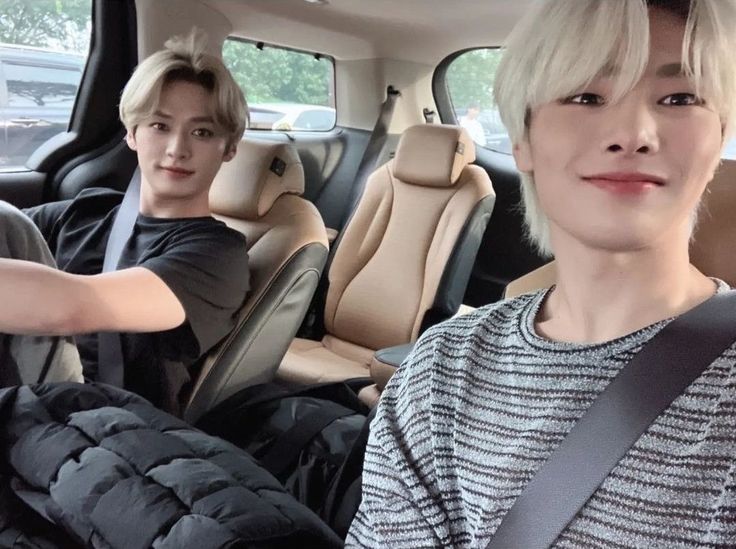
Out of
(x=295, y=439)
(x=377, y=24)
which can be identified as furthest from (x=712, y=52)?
(x=377, y=24)

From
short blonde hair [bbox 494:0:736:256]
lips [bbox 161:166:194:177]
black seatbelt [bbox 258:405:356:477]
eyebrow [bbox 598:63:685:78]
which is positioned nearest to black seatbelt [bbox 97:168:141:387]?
lips [bbox 161:166:194:177]

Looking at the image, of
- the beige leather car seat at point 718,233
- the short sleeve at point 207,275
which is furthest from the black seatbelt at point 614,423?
the short sleeve at point 207,275

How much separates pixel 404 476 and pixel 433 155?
6.51 ft

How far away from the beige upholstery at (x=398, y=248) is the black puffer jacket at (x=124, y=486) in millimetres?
1362

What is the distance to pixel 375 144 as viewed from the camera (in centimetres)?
358

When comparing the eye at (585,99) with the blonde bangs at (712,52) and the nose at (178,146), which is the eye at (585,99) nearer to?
the blonde bangs at (712,52)

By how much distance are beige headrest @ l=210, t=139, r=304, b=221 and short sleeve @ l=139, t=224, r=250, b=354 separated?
1.08 feet

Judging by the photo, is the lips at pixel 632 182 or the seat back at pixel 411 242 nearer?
the lips at pixel 632 182

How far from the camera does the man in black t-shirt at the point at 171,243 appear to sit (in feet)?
5.32

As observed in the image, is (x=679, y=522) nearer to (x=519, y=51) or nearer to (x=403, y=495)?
(x=403, y=495)

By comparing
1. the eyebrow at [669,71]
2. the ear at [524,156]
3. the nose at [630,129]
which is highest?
the eyebrow at [669,71]

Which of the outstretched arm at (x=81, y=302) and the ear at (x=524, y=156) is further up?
the ear at (x=524, y=156)

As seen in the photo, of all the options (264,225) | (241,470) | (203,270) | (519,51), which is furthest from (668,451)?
(264,225)

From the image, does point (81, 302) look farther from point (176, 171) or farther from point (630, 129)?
point (630, 129)
